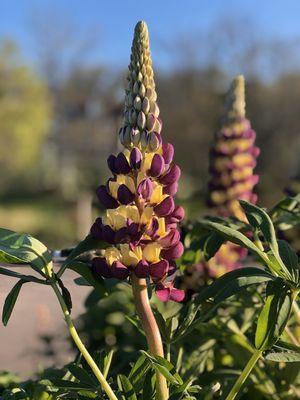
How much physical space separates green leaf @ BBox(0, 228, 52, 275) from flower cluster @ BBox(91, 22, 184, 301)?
0.10 m

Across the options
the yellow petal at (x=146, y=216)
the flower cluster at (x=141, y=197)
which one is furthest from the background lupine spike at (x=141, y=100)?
the yellow petal at (x=146, y=216)

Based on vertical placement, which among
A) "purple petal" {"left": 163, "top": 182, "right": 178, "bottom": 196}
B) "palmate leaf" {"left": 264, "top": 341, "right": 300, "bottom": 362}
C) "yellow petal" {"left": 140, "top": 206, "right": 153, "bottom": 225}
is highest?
"purple petal" {"left": 163, "top": 182, "right": 178, "bottom": 196}

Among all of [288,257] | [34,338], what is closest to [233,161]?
[288,257]

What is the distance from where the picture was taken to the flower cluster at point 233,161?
1.96m

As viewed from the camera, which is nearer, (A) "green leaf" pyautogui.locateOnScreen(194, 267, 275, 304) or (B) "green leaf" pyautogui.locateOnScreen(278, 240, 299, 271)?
(A) "green leaf" pyautogui.locateOnScreen(194, 267, 275, 304)

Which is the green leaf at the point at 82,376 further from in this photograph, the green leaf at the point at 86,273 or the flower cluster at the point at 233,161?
the flower cluster at the point at 233,161

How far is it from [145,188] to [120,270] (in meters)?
0.15

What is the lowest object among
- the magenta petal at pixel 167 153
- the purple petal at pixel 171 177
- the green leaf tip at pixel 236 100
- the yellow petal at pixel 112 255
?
the yellow petal at pixel 112 255

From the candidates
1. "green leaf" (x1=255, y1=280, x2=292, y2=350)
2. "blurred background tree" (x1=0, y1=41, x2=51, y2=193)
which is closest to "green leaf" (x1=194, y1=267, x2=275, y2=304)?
"green leaf" (x1=255, y1=280, x2=292, y2=350)

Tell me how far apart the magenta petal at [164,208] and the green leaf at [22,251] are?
8.1 inches

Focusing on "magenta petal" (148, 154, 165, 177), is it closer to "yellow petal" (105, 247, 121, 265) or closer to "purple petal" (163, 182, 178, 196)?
"purple petal" (163, 182, 178, 196)

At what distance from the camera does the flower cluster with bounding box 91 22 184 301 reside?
102 cm

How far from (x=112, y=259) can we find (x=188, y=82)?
18.6 meters

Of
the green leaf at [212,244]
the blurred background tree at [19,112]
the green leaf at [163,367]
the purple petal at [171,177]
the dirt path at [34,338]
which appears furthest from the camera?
the blurred background tree at [19,112]
